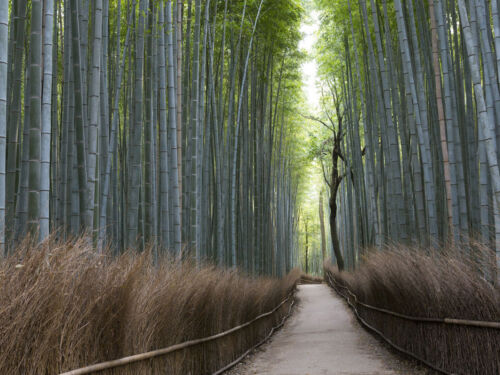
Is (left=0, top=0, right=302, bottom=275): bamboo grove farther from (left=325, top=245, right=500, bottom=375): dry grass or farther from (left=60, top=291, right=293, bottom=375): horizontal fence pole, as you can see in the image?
(left=325, top=245, right=500, bottom=375): dry grass

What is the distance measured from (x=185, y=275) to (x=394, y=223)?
3.79 metres

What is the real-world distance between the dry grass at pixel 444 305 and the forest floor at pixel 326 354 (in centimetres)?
26

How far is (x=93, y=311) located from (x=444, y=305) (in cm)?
259

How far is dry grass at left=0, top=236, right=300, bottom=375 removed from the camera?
1.73 metres

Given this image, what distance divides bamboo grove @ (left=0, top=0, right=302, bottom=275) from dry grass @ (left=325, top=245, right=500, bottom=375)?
6.56ft

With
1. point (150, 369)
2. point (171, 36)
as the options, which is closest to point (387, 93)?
point (171, 36)

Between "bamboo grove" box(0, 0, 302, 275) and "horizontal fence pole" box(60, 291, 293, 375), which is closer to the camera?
"horizontal fence pole" box(60, 291, 293, 375)

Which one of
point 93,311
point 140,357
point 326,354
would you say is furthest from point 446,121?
point 93,311

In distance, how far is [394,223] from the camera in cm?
666

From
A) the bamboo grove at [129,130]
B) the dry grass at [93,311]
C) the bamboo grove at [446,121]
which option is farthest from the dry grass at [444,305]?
the bamboo grove at [129,130]

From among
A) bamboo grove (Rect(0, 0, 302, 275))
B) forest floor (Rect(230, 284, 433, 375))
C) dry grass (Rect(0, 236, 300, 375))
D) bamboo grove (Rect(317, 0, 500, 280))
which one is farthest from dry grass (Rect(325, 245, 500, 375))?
bamboo grove (Rect(0, 0, 302, 275))

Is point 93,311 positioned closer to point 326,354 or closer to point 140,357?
point 140,357

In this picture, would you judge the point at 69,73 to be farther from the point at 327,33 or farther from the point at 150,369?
the point at 327,33

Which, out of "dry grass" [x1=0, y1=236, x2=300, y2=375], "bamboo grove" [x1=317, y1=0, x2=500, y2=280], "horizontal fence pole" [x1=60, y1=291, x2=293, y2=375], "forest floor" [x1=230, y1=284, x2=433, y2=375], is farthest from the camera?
"forest floor" [x1=230, y1=284, x2=433, y2=375]
